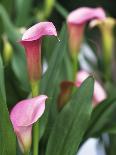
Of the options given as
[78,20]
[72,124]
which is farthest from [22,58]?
[72,124]

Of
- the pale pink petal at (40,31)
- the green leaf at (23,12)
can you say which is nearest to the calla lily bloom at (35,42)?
the pale pink petal at (40,31)

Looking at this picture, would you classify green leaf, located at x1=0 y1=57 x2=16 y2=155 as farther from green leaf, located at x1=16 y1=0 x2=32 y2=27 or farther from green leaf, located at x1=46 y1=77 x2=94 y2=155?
green leaf, located at x1=16 y1=0 x2=32 y2=27

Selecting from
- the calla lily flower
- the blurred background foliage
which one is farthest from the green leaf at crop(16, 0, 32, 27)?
the calla lily flower

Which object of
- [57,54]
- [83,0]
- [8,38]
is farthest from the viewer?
[83,0]

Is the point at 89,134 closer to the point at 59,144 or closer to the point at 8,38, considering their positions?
the point at 59,144

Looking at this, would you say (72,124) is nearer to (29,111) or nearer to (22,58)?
(29,111)

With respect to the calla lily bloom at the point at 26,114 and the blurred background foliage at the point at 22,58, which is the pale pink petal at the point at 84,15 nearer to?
the blurred background foliage at the point at 22,58

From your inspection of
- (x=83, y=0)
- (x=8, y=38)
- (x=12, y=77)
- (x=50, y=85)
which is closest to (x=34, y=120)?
(x=50, y=85)
